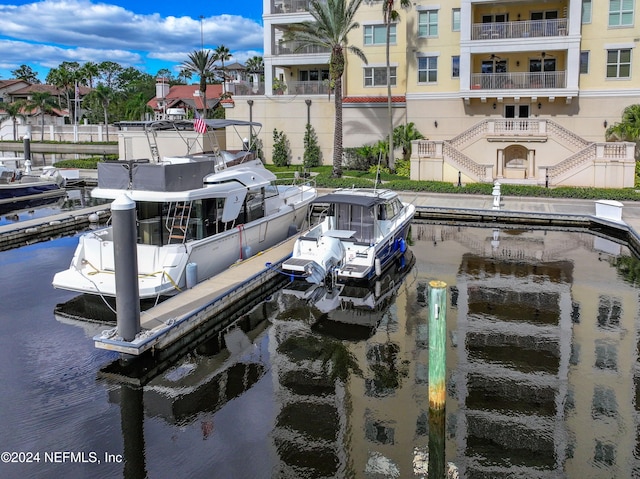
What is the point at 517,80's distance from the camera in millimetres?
36750

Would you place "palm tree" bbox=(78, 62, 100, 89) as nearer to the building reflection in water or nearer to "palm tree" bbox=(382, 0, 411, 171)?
"palm tree" bbox=(382, 0, 411, 171)

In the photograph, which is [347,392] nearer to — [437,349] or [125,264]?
[437,349]

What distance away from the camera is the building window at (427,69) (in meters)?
38.9

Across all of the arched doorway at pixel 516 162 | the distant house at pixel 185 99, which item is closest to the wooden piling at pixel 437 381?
the arched doorway at pixel 516 162

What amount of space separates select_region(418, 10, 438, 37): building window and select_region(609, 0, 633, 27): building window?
9874 mm

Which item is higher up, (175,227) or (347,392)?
(175,227)

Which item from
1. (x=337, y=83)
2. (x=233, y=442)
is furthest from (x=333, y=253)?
(x=337, y=83)

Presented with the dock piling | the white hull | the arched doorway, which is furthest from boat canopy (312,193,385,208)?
the arched doorway

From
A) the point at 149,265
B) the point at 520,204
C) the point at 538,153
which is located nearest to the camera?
the point at 149,265

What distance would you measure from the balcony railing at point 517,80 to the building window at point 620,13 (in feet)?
12.3

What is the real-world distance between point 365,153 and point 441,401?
3152cm

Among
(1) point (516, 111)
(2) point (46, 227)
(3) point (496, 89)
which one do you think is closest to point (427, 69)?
(3) point (496, 89)

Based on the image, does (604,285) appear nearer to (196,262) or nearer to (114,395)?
(196,262)

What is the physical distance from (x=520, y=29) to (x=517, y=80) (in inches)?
115
